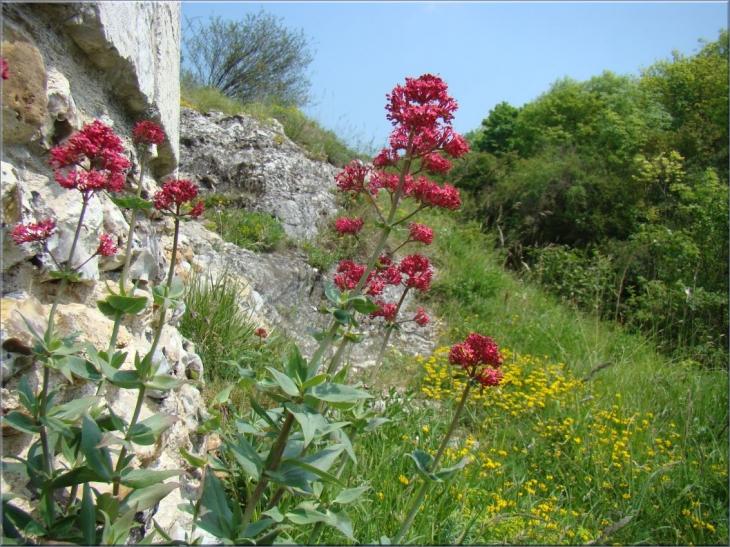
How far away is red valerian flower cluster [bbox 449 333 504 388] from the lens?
1550mm

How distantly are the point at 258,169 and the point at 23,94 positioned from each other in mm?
5279

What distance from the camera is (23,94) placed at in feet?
4.70

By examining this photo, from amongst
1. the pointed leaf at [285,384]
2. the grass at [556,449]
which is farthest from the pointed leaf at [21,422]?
the grass at [556,449]

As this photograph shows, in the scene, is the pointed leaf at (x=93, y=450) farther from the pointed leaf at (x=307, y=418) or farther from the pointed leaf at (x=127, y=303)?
the pointed leaf at (x=307, y=418)

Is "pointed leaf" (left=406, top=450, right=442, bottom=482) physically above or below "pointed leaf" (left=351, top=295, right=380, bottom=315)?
below

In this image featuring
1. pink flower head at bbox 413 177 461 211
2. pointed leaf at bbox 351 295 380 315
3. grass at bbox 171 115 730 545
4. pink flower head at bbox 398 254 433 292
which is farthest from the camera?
grass at bbox 171 115 730 545

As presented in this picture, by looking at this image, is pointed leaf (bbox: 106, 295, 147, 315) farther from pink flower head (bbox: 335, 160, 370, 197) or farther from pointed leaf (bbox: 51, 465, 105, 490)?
pink flower head (bbox: 335, 160, 370, 197)

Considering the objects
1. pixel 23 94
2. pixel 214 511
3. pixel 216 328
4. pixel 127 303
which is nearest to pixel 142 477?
pixel 214 511

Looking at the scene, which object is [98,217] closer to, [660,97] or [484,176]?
[484,176]

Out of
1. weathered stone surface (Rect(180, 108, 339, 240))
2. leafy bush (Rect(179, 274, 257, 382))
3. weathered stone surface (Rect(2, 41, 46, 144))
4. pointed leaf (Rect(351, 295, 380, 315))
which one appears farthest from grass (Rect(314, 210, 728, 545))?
weathered stone surface (Rect(180, 108, 339, 240))

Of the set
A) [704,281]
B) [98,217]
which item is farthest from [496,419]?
[704,281]

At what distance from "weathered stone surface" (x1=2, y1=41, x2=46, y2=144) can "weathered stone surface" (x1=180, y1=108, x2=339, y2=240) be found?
4.46 metres

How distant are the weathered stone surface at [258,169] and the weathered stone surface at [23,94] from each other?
4.46 meters

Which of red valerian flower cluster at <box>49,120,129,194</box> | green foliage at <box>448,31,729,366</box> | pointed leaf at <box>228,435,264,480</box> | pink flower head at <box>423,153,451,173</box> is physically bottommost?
pointed leaf at <box>228,435,264,480</box>
